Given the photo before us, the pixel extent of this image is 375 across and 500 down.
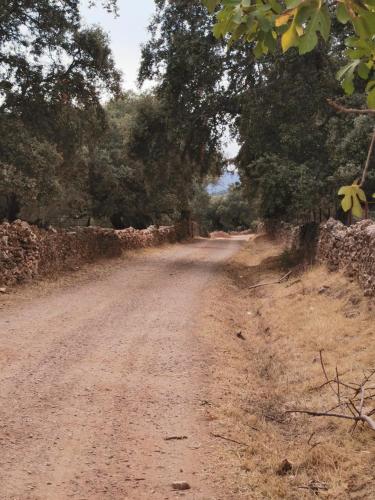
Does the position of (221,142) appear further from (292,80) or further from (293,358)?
(293,358)

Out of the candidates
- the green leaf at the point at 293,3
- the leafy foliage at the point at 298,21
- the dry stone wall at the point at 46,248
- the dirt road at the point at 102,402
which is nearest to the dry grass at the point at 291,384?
the dirt road at the point at 102,402

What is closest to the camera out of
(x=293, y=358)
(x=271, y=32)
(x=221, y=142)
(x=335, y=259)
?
(x=271, y=32)

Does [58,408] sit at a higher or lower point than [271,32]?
lower

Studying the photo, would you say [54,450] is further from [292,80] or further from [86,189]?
[86,189]

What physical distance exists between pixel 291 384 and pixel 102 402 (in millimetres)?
2714

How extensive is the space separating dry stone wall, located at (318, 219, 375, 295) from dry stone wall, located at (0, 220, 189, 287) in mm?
8401

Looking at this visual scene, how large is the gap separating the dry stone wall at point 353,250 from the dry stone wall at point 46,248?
8401mm

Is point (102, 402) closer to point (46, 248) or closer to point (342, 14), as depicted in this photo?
point (342, 14)

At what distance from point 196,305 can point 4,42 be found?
441 inches

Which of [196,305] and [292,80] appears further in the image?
[292,80]

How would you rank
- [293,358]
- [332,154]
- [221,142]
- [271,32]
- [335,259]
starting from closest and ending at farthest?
1. [271,32]
2. [293,358]
3. [335,259]
4. [332,154]
5. [221,142]

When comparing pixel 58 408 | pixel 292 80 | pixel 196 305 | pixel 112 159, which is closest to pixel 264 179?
pixel 292 80

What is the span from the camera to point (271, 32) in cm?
252

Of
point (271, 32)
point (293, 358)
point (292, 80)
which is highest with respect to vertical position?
point (292, 80)
